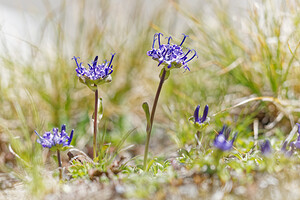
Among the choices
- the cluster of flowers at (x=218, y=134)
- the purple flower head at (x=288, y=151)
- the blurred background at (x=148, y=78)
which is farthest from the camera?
the blurred background at (x=148, y=78)

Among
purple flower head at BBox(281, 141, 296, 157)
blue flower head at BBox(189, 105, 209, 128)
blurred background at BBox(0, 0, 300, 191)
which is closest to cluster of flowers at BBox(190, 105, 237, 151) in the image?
blue flower head at BBox(189, 105, 209, 128)

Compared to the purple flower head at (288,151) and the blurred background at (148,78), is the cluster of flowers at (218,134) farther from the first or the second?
the blurred background at (148,78)

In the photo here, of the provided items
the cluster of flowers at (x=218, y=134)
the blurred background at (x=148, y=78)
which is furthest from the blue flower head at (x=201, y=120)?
the blurred background at (x=148, y=78)

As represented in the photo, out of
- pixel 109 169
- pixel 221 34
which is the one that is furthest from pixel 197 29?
pixel 109 169

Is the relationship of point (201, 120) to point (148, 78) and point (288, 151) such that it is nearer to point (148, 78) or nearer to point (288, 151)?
point (288, 151)

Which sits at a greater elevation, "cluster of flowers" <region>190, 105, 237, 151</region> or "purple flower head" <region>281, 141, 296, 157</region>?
"cluster of flowers" <region>190, 105, 237, 151</region>

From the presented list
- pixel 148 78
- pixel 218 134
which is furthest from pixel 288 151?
Answer: pixel 148 78

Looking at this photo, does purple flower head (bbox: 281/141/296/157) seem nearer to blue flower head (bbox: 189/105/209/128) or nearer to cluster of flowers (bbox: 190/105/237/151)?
cluster of flowers (bbox: 190/105/237/151)

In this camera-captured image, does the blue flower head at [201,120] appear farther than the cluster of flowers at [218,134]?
Yes
